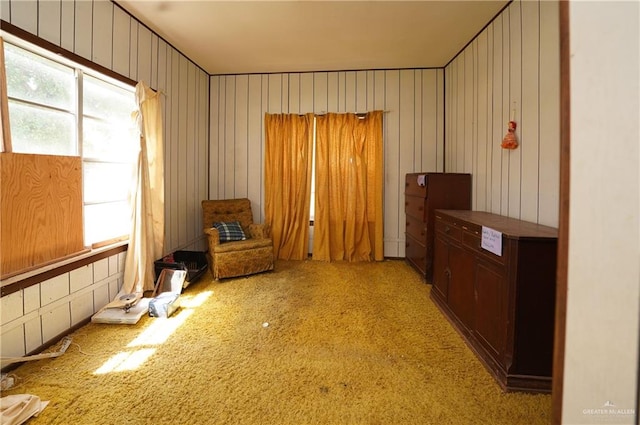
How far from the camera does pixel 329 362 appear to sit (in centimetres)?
172

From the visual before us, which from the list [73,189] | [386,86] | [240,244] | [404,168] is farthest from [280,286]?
[386,86]

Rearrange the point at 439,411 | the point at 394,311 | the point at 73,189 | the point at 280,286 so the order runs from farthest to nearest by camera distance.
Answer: the point at 280,286 < the point at 394,311 < the point at 73,189 < the point at 439,411

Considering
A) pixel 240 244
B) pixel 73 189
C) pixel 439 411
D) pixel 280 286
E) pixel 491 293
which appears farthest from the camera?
pixel 240 244

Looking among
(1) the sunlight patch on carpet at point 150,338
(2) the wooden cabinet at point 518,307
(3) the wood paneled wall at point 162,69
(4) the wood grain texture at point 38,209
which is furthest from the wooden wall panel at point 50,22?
(2) the wooden cabinet at point 518,307

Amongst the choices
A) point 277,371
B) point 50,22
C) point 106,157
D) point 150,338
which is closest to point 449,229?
point 277,371

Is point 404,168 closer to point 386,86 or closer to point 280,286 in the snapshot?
point 386,86

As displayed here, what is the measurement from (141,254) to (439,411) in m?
2.65

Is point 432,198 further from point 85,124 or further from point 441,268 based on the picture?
point 85,124

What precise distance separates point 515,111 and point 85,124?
3.54 metres

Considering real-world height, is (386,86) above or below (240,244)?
above

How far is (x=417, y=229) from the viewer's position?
333cm

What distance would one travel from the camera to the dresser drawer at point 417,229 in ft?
10.3

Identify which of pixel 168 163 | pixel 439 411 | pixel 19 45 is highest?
pixel 19 45

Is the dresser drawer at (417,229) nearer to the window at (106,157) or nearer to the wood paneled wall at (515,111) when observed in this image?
the wood paneled wall at (515,111)
